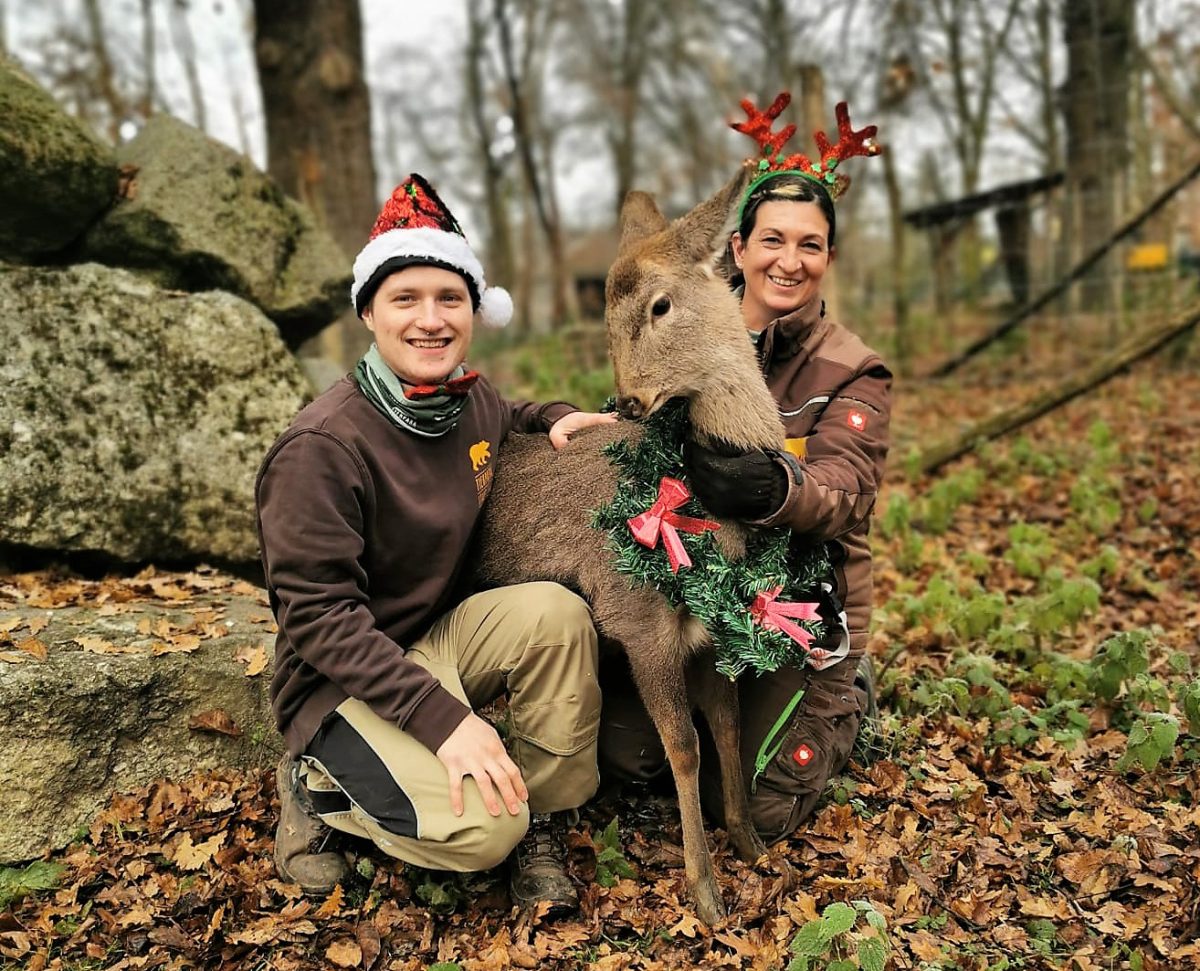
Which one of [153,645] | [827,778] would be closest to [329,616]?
[153,645]

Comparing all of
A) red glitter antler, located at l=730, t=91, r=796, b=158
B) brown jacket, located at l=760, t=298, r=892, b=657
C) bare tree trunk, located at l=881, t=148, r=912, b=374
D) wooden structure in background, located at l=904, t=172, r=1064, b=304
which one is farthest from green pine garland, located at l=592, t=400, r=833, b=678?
wooden structure in background, located at l=904, t=172, r=1064, b=304

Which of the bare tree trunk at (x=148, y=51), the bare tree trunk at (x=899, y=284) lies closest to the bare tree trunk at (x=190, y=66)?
the bare tree trunk at (x=148, y=51)

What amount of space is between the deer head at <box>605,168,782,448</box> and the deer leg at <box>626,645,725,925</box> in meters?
0.79

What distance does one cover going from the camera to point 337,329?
28.8 feet

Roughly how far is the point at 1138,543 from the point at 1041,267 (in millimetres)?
12843

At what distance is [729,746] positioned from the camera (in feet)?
11.3

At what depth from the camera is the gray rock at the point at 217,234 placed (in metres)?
5.42

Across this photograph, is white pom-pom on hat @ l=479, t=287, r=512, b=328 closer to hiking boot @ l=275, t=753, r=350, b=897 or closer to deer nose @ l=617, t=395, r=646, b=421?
deer nose @ l=617, t=395, r=646, b=421

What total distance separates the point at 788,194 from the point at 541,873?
2.52 meters

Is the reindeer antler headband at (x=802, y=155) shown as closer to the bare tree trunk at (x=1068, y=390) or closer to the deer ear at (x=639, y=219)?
the deer ear at (x=639, y=219)

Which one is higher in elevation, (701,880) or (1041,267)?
(1041,267)

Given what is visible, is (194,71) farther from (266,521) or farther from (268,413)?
(266,521)

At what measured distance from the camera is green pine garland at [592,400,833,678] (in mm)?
3016

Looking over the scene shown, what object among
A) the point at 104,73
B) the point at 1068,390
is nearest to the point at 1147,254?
the point at 1068,390
